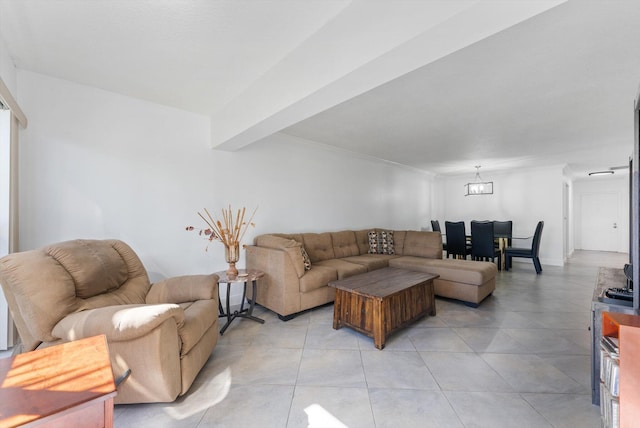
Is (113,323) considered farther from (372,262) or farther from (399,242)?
(399,242)

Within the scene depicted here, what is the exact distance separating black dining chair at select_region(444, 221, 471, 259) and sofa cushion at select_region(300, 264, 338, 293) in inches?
113

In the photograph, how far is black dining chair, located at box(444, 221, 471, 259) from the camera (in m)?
5.00

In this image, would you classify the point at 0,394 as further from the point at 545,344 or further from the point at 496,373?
the point at 545,344

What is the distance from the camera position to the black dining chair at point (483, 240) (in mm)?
4808

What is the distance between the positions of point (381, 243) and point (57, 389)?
14.3 ft

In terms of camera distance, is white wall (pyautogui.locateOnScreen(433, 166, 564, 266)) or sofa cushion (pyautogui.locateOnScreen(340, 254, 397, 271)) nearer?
sofa cushion (pyautogui.locateOnScreen(340, 254, 397, 271))

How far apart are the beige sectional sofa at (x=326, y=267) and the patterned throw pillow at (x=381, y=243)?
10 centimetres

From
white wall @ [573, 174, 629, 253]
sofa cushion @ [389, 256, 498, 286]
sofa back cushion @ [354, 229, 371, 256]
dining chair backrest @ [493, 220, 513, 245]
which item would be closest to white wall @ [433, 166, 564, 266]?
dining chair backrest @ [493, 220, 513, 245]

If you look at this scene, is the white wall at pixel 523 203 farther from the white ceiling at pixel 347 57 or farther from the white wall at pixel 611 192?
the white ceiling at pixel 347 57

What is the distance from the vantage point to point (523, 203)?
6590 millimetres

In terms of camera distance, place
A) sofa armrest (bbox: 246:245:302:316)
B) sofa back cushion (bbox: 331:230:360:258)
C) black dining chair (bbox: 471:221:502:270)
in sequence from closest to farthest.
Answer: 1. sofa armrest (bbox: 246:245:302:316)
2. sofa back cushion (bbox: 331:230:360:258)
3. black dining chair (bbox: 471:221:502:270)

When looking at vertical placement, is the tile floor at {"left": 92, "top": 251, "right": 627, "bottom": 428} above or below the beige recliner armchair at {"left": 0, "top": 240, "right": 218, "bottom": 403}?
below

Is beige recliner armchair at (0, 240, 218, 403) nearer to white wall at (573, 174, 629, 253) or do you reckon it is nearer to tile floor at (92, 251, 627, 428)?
tile floor at (92, 251, 627, 428)

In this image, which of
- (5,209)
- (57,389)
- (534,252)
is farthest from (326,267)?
(534,252)
